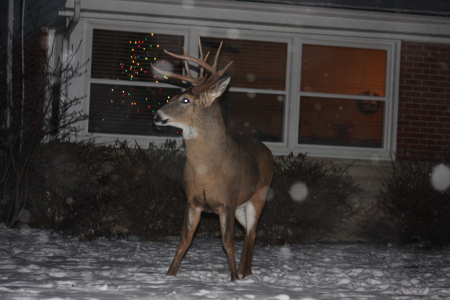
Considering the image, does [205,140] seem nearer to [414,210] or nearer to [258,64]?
[414,210]

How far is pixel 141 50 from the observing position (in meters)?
A: 10.4

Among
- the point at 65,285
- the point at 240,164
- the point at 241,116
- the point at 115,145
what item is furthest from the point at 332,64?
the point at 65,285

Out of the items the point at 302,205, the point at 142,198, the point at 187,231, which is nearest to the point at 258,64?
the point at 302,205

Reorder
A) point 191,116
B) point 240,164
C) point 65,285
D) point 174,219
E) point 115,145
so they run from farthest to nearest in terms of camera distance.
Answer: point 115,145 < point 174,219 < point 240,164 < point 191,116 < point 65,285

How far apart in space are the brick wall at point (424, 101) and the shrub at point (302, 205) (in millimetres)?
1809

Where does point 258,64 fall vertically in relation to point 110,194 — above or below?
above

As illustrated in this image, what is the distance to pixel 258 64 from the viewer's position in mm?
10805

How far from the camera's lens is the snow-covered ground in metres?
5.55

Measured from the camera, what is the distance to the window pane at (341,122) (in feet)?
36.1

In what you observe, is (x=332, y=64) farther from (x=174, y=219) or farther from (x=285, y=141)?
(x=174, y=219)

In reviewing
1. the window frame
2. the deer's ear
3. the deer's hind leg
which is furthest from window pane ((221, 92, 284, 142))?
the deer's ear

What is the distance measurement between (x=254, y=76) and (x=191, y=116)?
193 inches

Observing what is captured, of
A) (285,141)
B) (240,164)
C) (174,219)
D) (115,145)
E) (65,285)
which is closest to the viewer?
(65,285)

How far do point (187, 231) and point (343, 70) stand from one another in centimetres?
596
